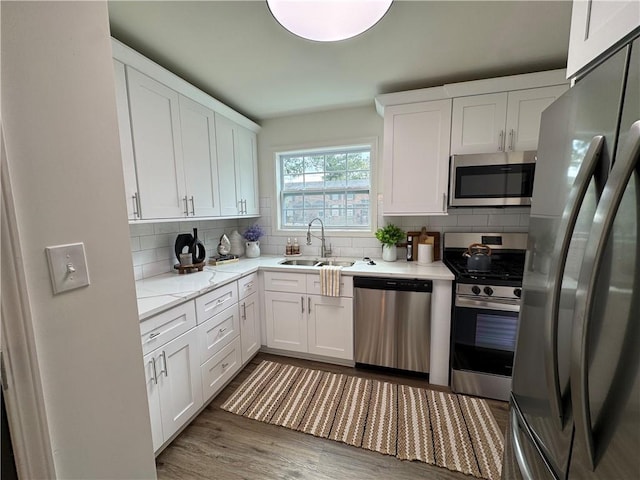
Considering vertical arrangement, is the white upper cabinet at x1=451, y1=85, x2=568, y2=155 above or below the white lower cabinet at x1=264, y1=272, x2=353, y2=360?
above

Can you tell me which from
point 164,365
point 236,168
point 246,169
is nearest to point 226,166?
point 236,168

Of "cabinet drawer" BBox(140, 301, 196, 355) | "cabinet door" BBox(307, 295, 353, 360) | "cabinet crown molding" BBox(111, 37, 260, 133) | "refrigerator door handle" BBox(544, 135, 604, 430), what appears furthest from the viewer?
"cabinet door" BBox(307, 295, 353, 360)

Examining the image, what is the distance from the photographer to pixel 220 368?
2.03m

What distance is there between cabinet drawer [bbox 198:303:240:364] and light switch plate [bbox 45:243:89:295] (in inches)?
47.7

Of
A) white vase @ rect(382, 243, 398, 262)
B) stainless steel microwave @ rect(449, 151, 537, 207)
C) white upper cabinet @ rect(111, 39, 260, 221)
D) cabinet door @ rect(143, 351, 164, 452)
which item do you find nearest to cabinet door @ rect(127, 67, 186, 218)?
white upper cabinet @ rect(111, 39, 260, 221)

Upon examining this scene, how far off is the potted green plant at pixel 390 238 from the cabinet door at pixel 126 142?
200cm

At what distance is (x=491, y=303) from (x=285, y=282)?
65.5 inches

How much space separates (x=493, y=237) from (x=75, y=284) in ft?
9.35

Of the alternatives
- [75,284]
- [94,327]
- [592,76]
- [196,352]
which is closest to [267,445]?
[196,352]

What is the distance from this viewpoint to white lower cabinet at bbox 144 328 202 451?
1453 mm

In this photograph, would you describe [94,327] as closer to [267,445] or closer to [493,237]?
[267,445]

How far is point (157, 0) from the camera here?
4.27ft

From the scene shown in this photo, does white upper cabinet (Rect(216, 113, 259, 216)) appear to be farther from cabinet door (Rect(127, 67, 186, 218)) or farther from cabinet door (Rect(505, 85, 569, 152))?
cabinet door (Rect(505, 85, 569, 152))

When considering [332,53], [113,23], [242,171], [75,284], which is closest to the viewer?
[75,284]
